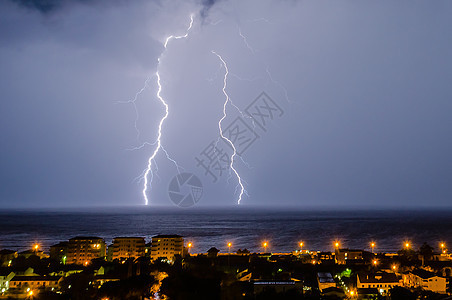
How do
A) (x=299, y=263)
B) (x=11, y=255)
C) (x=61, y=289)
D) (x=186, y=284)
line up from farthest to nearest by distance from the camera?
(x=11, y=255)
(x=299, y=263)
(x=61, y=289)
(x=186, y=284)

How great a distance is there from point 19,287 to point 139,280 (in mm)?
7901

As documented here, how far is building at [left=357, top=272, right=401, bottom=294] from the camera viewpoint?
68.0 feet

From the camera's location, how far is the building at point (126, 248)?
3447 centimetres

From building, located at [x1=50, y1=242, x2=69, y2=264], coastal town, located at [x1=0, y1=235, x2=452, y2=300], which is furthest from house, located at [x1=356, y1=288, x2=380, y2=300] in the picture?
building, located at [x1=50, y1=242, x2=69, y2=264]

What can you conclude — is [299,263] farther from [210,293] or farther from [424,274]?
[210,293]

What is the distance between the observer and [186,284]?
17797mm

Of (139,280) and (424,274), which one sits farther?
(424,274)

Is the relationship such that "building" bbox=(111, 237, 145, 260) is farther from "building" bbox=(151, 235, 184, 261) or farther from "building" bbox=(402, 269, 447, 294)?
"building" bbox=(402, 269, 447, 294)

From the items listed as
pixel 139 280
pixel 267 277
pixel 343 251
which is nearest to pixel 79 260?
pixel 139 280

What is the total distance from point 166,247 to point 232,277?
49.1ft

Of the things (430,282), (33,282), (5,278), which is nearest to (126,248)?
(33,282)

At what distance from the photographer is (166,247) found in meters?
33.9

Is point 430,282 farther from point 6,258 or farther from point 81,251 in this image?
point 6,258

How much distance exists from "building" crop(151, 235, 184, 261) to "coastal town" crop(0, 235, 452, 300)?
14cm
